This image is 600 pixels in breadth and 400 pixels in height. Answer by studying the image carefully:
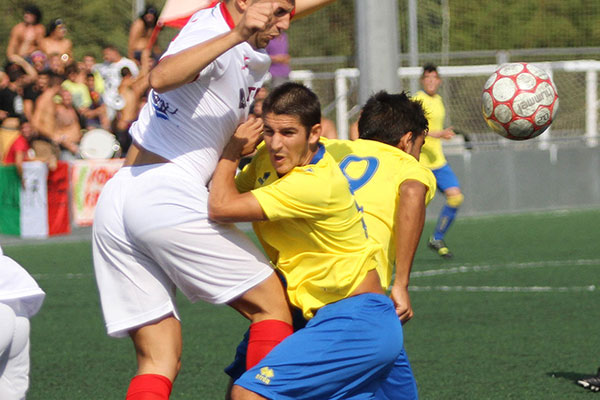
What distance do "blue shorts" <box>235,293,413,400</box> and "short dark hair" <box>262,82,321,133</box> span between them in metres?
0.70

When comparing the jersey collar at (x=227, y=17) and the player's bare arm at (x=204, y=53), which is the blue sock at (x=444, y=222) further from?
the player's bare arm at (x=204, y=53)

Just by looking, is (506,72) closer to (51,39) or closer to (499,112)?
(499,112)

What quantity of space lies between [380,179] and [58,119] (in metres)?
11.6

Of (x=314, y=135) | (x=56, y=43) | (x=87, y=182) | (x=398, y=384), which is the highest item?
(x=314, y=135)

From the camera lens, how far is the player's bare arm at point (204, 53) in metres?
3.62

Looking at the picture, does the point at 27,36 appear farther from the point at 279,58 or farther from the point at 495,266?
the point at 495,266

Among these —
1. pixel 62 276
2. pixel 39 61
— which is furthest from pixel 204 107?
pixel 39 61

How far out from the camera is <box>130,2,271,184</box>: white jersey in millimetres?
3883

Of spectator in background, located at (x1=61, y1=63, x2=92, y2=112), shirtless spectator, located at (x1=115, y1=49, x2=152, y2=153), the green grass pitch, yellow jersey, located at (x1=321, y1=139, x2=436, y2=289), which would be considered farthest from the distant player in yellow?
yellow jersey, located at (x1=321, y1=139, x2=436, y2=289)

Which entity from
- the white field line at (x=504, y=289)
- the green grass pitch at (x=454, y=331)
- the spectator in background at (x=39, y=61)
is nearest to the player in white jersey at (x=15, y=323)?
the green grass pitch at (x=454, y=331)

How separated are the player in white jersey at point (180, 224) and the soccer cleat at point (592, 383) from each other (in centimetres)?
245

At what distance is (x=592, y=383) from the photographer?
5.71 metres

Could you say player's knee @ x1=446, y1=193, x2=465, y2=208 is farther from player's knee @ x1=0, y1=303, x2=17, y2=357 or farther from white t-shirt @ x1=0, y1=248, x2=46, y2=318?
player's knee @ x1=0, y1=303, x2=17, y2=357

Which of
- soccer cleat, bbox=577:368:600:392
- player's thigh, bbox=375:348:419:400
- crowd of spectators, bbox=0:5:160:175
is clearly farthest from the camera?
crowd of spectators, bbox=0:5:160:175
